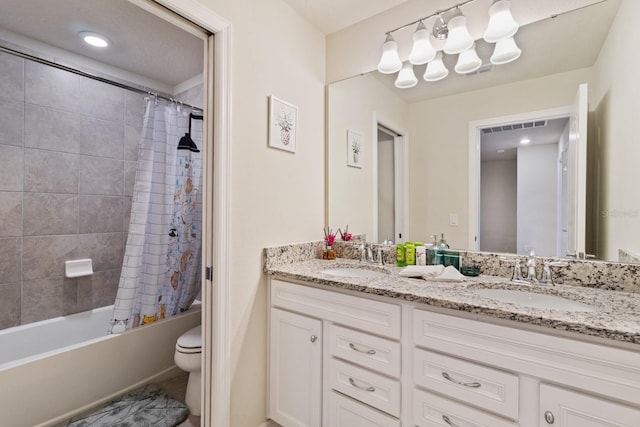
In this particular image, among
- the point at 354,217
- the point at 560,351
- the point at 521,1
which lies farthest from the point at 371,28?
the point at 560,351

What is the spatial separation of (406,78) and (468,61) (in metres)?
0.35

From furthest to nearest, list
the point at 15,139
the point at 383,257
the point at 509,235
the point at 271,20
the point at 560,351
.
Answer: the point at 15,139 < the point at 383,257 < the point at 271,20 < the point at 509,235 < the point at 560,351

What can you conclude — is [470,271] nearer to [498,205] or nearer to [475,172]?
[498,205]

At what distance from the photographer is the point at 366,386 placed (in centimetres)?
127

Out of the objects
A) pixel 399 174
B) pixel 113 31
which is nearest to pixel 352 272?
pixel 399 174

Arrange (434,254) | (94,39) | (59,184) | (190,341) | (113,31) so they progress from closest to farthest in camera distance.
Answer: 1. (434,254)
2. (190,341)
3. (113,31)
4. (94,39)
5. (59,184)

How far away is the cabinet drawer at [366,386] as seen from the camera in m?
1.19

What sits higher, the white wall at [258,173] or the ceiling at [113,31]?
the ceiling at [113,31]

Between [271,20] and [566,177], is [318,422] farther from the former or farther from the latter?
[271,20]

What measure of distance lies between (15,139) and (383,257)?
2607 millimetres

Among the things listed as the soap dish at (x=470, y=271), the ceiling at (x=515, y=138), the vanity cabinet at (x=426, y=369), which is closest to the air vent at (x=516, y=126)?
the ceiling at (x=515, y=138)

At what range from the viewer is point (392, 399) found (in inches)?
47.0

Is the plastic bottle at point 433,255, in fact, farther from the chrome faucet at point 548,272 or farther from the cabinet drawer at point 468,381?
the cabinet drawer at point 468,381

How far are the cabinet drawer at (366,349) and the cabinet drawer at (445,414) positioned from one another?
0.12 m
